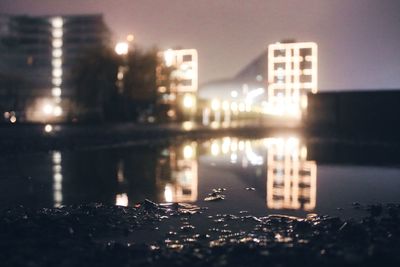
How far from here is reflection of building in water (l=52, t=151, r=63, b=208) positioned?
5414mm

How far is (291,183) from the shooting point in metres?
6.84

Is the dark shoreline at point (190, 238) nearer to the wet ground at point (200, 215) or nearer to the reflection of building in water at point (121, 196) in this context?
the wet ground at point (200, 215)

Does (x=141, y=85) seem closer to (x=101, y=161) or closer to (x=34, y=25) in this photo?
(x=101, y=161)

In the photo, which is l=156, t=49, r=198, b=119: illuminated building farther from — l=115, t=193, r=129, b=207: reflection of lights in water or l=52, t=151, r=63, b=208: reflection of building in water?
l=115, t=193, r=129, b=207: reflection of lights in water

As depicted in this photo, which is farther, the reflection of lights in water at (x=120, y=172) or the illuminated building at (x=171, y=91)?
the illuminated building at (x=171, y=91)

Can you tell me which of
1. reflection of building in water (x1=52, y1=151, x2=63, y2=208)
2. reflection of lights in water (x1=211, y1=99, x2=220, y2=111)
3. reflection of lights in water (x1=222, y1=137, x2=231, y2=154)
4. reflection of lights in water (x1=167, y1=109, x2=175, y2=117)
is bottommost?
reflection of lights in water (x1=222, y1=137, x2=231, y2=154)

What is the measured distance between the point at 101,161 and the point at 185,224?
6196 mm

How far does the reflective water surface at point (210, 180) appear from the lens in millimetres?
5340

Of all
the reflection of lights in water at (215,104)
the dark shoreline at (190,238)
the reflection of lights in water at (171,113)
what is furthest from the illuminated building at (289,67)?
the dark shoreline at (190,238)

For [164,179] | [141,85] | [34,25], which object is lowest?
[164,179]

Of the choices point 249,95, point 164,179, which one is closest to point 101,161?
point 164,179

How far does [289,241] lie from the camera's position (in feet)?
11.4

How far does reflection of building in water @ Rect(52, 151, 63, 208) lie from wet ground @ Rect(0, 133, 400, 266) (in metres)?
0.02

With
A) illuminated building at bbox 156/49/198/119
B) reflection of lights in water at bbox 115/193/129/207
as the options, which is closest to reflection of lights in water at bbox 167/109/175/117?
illuminated building at bbox 156/49/198/119
